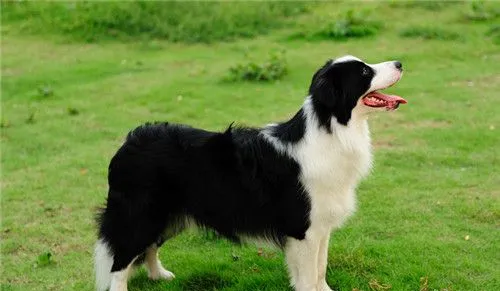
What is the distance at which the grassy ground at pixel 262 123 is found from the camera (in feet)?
16.1

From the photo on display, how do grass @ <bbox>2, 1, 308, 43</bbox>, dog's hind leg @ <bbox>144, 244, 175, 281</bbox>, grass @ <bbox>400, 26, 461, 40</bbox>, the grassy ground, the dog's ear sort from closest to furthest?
the dog's ear → dog's hind leg @ <bbox>144, 244, 175, 281</bbox> → the grassy ground → grass @ <bbox>400, 26, 461, 40</bbox> → grass @ <bbox>2, 1, 308, 43</bbox>

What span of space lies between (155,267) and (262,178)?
117 cm

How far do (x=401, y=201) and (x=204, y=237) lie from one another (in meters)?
1.77

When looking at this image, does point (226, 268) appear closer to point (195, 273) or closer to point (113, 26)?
point (195, 273)

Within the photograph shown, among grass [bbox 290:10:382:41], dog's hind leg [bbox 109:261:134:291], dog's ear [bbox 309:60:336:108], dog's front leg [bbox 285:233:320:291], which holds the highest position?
dog's ear [bbox 309:60:336:108]

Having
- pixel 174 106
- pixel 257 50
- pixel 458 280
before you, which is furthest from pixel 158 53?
pixel 458 280

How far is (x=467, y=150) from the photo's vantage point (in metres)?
7.11

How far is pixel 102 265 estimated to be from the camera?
14.5ft

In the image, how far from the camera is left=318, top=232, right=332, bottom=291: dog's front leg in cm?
428

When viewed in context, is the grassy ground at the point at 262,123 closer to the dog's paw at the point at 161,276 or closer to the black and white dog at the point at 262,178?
the dog's paw at the point at 161,276

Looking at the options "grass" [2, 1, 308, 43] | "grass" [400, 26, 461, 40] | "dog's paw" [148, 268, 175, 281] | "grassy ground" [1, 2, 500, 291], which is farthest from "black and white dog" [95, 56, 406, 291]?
"grass" [2, 1, 308, 43]

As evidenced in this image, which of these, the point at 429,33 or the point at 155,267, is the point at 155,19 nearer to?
the point at 429,33

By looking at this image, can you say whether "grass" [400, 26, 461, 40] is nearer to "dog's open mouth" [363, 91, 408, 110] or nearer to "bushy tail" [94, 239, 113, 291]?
"dog's open mouth" [363, 91, 408, 110]

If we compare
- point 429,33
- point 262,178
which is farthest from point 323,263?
point 429,33
